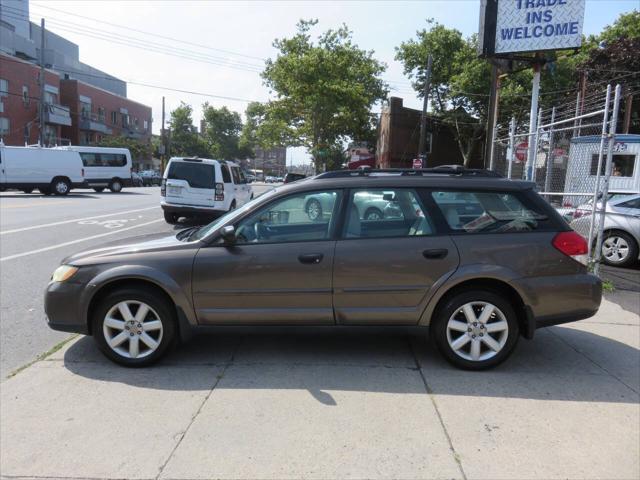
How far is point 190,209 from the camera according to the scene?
44.2 ft

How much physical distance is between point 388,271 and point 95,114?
60.3 m

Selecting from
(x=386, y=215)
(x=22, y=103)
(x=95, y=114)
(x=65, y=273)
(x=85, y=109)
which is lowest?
(x=65, y=273)

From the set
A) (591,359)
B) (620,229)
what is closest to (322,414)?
(591,359)

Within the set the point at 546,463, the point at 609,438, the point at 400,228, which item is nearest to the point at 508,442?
the point at 546,463

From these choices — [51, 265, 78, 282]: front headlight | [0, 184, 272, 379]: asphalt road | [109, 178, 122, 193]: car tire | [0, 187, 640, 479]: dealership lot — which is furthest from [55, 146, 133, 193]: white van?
[51, 265, 78, 282]: front headlight

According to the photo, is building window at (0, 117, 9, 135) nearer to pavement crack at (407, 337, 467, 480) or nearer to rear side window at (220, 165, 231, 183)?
rear side window at (220, 165, 231, 183)

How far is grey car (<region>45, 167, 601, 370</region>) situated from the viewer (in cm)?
396

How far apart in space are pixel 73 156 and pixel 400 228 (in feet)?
80.3

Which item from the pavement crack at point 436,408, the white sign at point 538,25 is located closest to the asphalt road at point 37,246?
the pavement crack at point 436,408

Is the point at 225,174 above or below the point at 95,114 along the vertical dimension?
below

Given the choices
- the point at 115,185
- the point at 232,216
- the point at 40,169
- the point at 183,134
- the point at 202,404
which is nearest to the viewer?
the point at 202,404

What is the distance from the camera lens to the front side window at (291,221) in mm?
4090

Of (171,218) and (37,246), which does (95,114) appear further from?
(37,246)

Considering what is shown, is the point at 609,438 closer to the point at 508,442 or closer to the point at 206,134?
the point at 508,442
